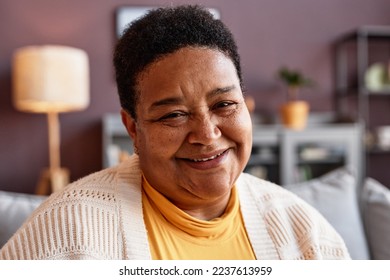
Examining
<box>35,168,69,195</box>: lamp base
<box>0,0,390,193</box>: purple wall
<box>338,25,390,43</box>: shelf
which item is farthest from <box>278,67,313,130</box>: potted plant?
<box>35,168,69,195</box>: lamp base

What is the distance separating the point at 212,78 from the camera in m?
0.69

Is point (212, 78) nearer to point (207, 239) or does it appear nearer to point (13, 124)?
point (207, 239)

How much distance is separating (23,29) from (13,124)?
0.53m

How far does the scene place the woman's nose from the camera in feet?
2.26

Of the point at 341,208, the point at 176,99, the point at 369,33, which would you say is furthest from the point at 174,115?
the point at 369,33

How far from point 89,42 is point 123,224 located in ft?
7.36

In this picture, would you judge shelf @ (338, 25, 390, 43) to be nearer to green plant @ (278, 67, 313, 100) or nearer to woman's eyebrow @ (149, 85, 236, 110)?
green plant @ (278, 67, 313, 100)

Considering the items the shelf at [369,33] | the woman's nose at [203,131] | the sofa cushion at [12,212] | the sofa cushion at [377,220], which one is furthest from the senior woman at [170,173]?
the shelf at [369,33]

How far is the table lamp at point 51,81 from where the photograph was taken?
2.35 metres

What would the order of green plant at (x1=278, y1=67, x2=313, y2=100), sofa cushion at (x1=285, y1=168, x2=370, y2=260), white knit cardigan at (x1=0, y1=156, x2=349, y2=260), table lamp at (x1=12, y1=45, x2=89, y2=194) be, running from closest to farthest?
A: white knit cardigan at (x1=0, y1=156, x2=349, y2=260) < sofa cushion at (x1=285, y1=168, x2=370, y2=260) < table lamp at (x1=12, y1=45, x2=89, y2=194) < green plant at (x1=278, y1=67, x2=313, y2=100)

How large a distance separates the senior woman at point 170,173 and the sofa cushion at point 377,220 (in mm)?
416

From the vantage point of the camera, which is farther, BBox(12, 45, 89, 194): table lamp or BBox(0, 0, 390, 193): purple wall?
BBox(0, 0, 390, 193): purple wall
